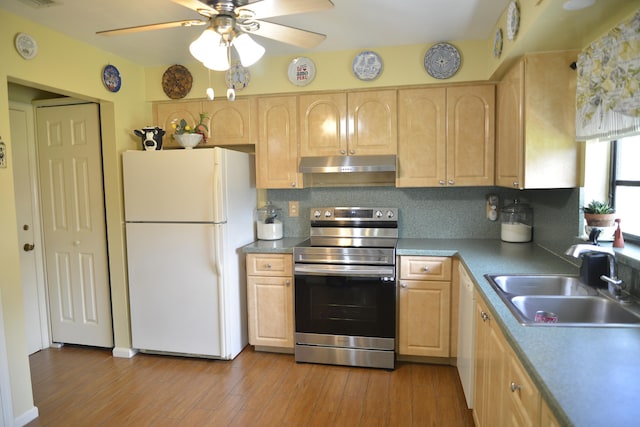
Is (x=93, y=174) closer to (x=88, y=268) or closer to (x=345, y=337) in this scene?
(x=88, y=268)

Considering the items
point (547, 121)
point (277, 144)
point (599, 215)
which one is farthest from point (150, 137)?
point (599, 215)

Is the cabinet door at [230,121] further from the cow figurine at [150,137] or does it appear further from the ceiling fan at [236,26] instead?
the ceiling fan at [236,26]

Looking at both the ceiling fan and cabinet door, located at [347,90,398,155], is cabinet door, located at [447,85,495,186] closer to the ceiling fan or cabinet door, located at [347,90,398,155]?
cabinet door, located at [347,90,398,155]

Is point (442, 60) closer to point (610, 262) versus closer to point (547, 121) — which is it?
point (547, 121)

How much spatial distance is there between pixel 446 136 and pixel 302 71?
1.20m

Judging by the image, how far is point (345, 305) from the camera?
9.59 feet

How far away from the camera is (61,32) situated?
2.60 metres

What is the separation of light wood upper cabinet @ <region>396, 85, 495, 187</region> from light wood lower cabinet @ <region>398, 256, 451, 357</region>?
0.63 m

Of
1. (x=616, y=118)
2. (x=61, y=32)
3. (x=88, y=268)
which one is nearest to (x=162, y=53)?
(x=61, y=32)

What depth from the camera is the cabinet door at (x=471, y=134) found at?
9.68ft

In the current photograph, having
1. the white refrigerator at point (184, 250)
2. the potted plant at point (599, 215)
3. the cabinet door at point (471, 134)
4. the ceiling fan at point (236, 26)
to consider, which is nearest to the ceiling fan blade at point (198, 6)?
the ceiling fan at point (236, 26)

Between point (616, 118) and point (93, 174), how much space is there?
3.33 meters

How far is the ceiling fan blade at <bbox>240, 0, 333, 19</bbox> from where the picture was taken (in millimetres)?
1595

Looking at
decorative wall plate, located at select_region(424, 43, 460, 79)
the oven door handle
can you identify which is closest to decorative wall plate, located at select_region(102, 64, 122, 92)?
the oven door handle
